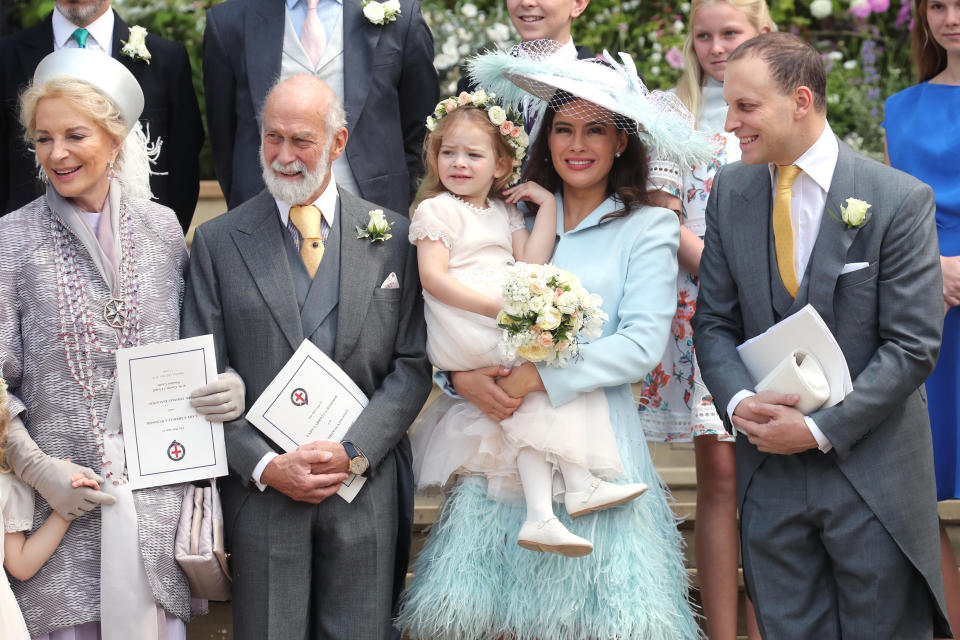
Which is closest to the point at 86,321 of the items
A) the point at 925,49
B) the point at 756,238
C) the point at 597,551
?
the point at 597,551

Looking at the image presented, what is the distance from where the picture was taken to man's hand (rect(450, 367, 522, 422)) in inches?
149

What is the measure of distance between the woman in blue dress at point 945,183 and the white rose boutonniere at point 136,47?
2827 millimetres

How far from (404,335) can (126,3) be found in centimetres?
377

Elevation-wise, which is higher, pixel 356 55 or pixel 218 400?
pixel 356 55

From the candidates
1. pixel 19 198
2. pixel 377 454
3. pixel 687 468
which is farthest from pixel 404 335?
pixel 687 468

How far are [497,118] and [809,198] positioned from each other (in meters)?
1.05

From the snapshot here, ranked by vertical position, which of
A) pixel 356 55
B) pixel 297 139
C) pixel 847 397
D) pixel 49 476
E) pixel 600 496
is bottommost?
pixel 600 496

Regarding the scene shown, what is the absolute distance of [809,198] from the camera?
144 inches

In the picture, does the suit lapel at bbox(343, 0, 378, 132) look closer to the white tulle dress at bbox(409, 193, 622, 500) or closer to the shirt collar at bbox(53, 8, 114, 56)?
the white tulle dress at bbox(409, 193, 622, 500)

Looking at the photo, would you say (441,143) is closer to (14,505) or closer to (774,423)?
(774,423)

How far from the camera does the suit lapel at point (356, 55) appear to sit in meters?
4.58

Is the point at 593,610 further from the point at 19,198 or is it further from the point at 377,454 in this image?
the point at 19,198

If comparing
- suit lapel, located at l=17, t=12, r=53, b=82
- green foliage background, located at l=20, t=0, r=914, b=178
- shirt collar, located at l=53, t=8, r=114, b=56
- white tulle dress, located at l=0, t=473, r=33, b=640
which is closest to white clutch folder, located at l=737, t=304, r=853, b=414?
white tulle dress, located at l=0, t=473, r=33, b=640

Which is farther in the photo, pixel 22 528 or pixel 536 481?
pixel 536 481
